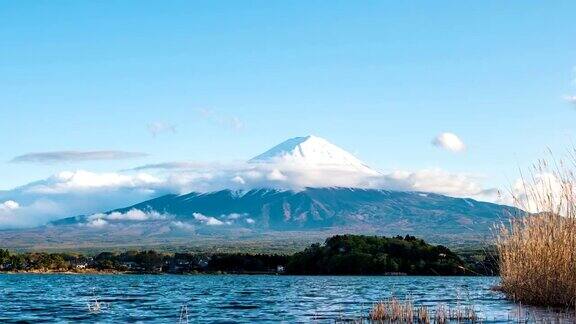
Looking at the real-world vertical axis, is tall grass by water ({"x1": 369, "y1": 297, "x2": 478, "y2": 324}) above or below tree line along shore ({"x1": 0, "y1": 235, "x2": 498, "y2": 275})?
below

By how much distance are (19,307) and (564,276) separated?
842 inches

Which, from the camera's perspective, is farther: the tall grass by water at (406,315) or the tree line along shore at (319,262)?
the tree line along shore at (319,262)

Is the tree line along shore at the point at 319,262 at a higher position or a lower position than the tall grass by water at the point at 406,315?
higher

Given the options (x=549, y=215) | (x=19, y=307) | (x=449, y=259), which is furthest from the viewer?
(x=449, y=259)

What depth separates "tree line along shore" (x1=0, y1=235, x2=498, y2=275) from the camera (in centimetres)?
11136

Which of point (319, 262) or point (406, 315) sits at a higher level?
point (319, 262)

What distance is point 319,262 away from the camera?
11750 centimetres

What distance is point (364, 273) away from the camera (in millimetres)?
113000

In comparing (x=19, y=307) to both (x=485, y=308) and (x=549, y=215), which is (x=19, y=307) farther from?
(x=549, y=215)

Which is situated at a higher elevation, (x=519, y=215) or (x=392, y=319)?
(x=519, y=215)

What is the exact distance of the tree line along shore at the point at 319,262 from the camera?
111m

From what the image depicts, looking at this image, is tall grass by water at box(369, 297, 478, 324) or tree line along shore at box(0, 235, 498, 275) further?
tree line along shore at box(0, 235, 498, 275)

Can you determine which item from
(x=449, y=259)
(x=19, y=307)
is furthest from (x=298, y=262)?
(x=19, y=307)

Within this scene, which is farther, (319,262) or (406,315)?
(319,262)
